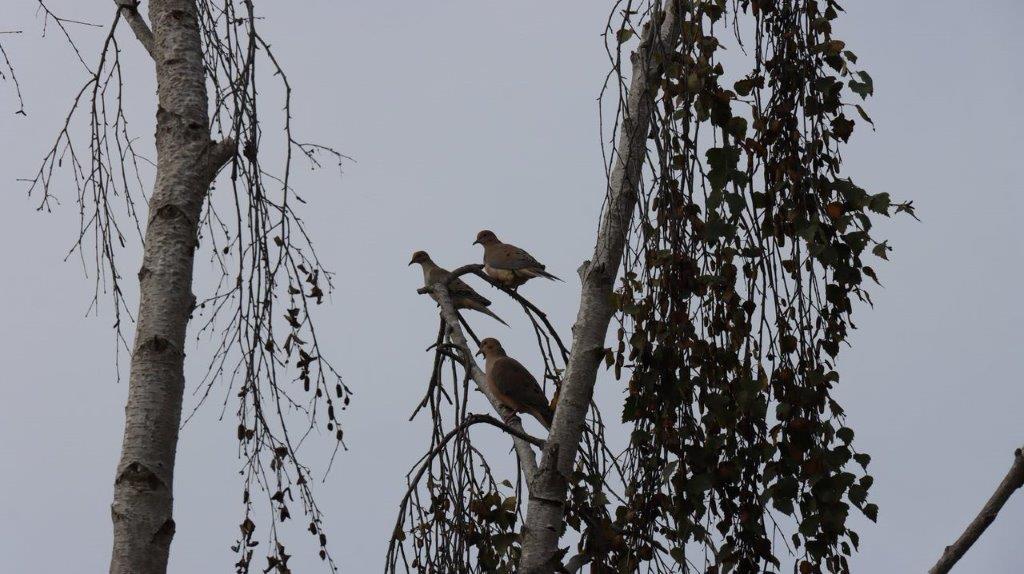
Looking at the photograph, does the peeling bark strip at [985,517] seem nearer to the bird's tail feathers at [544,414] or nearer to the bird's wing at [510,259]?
the bird's tail feathers at [544,414]

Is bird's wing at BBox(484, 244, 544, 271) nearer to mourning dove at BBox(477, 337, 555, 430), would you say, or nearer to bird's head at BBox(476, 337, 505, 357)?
bird's head at BBox(476, 337, 505, 357)

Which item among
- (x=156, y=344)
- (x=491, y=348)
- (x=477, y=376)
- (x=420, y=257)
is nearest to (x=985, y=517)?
(x=156, y=344)

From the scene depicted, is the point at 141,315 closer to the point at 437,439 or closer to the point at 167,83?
the point at 167,83

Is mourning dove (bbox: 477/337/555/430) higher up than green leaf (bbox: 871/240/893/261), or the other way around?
mourning dove (bbox: 477/337/555/430)

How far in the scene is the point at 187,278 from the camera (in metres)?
2.74

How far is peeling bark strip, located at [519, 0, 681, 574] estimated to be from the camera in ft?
9.82

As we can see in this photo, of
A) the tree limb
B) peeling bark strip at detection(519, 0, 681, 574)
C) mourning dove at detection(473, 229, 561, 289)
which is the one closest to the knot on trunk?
the tree limb

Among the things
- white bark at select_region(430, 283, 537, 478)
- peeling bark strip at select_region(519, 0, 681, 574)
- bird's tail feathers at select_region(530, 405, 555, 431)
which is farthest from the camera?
bird's tail feathers at select_region(530, 405, 555, 431)

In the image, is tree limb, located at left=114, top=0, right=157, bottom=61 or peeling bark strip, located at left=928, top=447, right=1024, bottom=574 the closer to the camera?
peeling bark strip, located at left=928, top=447, right=1024, bottom=574

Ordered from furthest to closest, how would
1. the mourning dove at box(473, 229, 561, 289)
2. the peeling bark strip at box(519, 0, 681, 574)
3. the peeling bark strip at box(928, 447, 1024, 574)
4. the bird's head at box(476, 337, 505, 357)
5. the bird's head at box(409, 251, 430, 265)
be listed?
the bird's head at box(409, 251, 430, 265) → the mourning dove at box(473, 229, 561, 289) → the bird's head at box(476, 337, 505, 357) → the peeling bark strip at box(519, 0, 681, 574) → the peeling bark strip at box(928, 447, 1024, 574)

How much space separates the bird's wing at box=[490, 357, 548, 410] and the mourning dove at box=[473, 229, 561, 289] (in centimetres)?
163

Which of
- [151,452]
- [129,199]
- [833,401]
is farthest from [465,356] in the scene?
[833,401]

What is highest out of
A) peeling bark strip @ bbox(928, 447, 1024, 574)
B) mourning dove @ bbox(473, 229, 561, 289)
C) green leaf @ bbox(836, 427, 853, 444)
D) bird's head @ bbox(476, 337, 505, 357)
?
mourning dove @ bbox(473, 229, 561, 289)

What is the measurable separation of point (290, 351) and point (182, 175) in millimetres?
649
